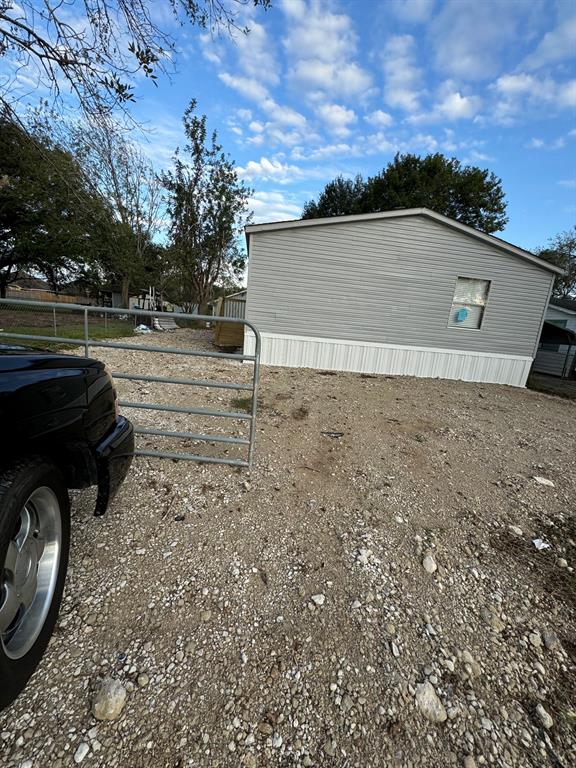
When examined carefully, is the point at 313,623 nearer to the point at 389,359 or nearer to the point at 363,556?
the point at 363,556

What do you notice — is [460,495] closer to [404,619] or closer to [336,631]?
[404,619]

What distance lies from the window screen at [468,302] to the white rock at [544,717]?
8.86 m

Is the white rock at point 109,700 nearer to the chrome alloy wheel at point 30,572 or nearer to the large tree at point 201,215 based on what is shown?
the chrome alloy wheel at point 30,572

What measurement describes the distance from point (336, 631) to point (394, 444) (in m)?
2.75

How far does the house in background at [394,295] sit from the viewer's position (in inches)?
320

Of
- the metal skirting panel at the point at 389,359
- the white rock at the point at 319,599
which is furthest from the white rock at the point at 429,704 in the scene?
the metal skirting panel at the point at 389,359

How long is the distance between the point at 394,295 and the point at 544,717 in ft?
27.5

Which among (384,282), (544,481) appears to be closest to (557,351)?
(384,282)

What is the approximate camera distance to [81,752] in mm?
1096

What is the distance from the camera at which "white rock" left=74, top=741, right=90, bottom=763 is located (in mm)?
1080

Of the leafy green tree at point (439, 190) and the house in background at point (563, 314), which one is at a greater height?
the leafy green tree at point (439, 190)

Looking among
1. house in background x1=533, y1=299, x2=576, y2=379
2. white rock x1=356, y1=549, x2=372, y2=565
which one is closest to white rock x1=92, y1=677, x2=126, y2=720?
white rock x1=356, y1=549, x2=372, y2=565

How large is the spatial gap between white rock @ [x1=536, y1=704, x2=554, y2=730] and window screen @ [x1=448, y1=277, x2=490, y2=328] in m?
8.86

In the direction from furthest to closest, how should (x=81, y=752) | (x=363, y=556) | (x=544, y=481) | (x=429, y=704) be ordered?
(x=544, y=481) → (x=363, y=556) → (x=429, y=704) → (x=81, y=752)
